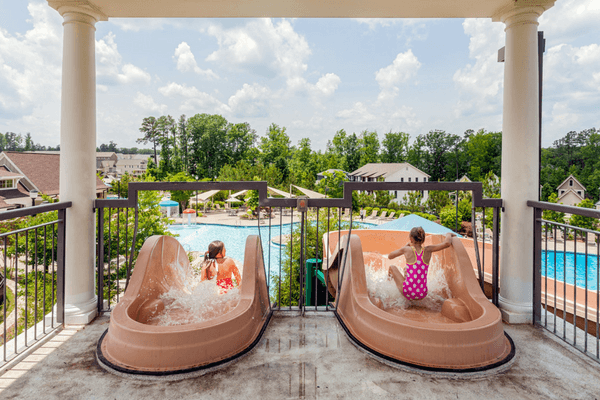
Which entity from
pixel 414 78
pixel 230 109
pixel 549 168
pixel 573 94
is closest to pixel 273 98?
pixel 230 109

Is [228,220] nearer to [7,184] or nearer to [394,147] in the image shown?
[7,184]

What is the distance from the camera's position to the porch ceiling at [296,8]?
9.14ft

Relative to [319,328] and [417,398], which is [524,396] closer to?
[417,398]

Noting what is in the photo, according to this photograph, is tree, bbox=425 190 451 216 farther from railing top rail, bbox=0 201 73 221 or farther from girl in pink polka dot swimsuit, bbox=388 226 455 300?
railing top rail, bbox=0 201 73 221

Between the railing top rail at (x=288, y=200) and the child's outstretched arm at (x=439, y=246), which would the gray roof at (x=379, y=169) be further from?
the child's outstretched arm at (x=439, y=246)

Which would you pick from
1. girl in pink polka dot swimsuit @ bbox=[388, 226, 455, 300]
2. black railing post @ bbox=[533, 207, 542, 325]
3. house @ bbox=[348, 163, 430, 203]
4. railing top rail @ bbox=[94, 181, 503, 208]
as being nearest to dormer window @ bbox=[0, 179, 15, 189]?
railing top rail @ bbox=[94, 181, 503, 208]

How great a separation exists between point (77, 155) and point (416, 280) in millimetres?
2729

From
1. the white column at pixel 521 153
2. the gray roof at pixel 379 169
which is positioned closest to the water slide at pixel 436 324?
the white column at pixel 521 153

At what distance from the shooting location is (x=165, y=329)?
6.63ft

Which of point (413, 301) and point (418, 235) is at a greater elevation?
point (418, 235)

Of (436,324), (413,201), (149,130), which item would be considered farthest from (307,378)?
(149,130)

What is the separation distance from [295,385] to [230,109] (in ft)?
191

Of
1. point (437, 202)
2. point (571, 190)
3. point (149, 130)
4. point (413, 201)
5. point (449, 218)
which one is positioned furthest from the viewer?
point (149, 130)

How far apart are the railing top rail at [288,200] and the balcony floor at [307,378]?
1.03 metres
